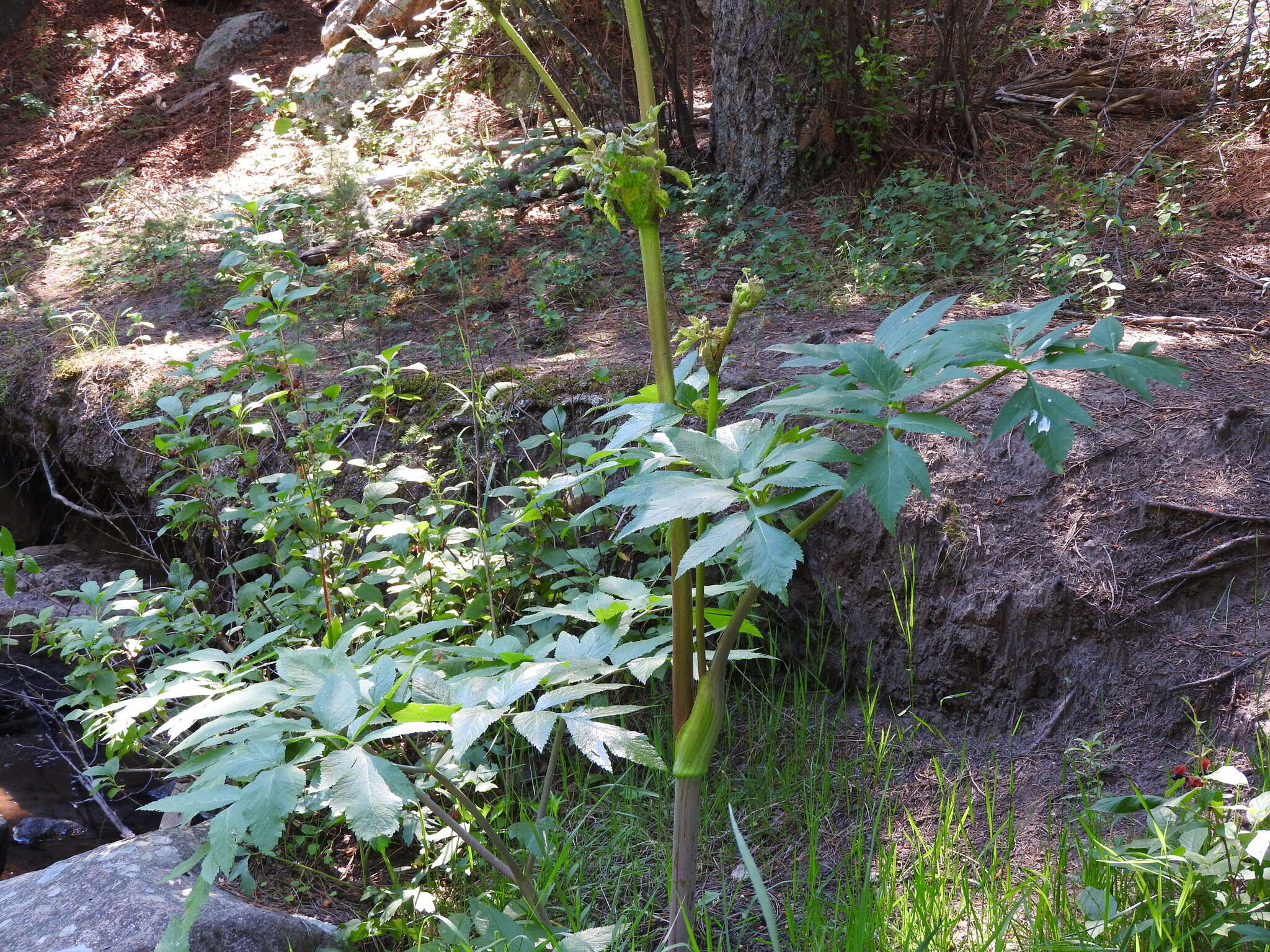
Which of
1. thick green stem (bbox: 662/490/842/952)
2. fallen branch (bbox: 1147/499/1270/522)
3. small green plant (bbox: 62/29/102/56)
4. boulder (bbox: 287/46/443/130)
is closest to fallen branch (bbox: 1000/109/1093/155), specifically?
fallen branch (bbox: 1147/499/1270/522)

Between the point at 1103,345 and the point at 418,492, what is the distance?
8.89ft

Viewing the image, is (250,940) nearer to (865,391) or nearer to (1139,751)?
(865,391)

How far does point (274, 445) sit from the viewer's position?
4043mm

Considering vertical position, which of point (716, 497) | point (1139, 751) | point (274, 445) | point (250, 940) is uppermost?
point (716, 497)

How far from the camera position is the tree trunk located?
5.43m

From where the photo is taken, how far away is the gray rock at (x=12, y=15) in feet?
35.2

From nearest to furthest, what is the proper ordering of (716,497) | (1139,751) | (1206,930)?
(716,497) → (1206,930) → (1139,751)

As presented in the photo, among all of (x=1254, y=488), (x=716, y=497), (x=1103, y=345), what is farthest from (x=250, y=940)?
(x=1254, y=488)

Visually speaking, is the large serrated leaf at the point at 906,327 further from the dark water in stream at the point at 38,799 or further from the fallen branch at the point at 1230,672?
the dark water in stream at the point at 38,799

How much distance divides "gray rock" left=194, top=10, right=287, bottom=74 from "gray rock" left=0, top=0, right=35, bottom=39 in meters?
2.33

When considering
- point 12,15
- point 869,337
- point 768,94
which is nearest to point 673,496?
point 869,337

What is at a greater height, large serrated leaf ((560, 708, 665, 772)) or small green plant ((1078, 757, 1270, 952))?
large serrated leaf ((560, 708, 665, 772))

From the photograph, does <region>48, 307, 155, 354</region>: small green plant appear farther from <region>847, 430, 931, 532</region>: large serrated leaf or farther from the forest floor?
<region>847, 430, 931, 532</region>: large serrated leaf

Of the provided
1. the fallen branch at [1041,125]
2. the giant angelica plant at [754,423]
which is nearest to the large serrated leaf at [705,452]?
the giant angelica plant at [754,423]
